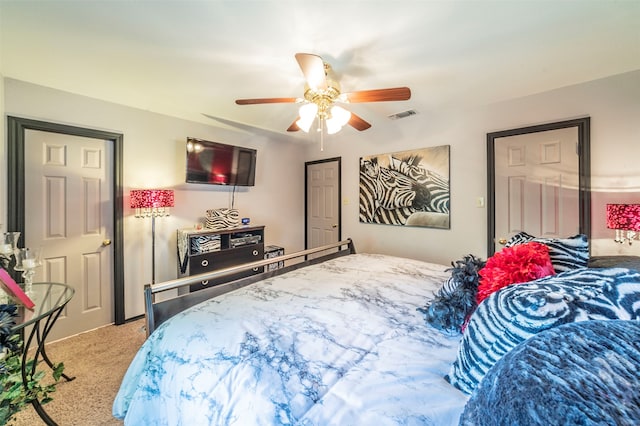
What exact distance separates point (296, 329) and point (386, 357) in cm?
37

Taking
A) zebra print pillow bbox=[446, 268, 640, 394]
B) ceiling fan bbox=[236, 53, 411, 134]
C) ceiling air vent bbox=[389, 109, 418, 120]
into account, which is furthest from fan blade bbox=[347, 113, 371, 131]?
zebra print pillow bbox=[446, 268, 640, 394]

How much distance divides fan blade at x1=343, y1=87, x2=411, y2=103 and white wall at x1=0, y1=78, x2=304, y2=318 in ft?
7.34

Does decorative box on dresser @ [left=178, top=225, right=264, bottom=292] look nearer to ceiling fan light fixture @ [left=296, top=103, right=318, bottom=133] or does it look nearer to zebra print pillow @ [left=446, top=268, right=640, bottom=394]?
ceiling fan light fixture @ [left=296, top=103, right=318, bottom=133]

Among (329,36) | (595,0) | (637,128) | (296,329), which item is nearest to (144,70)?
(329,36)

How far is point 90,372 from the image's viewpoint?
1.90 meters

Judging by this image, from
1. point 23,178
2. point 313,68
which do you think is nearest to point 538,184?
point 313,68

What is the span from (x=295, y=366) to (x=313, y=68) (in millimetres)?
Answer: 1599

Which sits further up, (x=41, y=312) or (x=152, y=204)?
(x=152, y=204)

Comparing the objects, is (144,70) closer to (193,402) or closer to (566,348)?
(193,402)

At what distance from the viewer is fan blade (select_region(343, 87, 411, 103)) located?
1.75 metres

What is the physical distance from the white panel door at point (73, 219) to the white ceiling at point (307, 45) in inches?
23.1

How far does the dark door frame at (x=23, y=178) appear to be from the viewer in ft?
6.86

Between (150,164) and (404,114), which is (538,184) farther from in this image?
(150,164)

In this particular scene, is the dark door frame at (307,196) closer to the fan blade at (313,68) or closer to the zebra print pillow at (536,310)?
the fan blade at (313,68)
